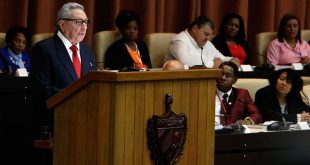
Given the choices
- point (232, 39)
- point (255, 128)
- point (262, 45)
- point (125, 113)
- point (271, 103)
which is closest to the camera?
point (125, 113)

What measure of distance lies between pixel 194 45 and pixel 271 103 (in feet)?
4.73

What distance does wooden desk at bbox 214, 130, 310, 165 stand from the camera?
15.2ft

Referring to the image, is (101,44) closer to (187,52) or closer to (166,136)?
(187,52)

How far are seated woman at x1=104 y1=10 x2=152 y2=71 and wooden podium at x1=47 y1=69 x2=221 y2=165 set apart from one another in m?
3.53

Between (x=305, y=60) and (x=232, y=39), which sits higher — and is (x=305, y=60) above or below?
below

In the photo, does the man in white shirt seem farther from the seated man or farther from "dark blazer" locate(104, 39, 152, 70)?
the seated man

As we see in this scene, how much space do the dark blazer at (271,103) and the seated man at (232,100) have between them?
0.32 ft

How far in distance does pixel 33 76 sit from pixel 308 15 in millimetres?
5828

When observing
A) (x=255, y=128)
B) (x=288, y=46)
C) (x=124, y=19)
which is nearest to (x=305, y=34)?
(x=288, y=46)

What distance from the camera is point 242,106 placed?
5.88 m

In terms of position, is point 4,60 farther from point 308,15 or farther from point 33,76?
point 308,15

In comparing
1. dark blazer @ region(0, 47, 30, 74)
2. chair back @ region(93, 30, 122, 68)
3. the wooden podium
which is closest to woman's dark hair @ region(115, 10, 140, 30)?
chair back @ region(93, 30, 122, 68)

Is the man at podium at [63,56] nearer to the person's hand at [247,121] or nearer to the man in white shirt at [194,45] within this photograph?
the person's hand at [247,121]

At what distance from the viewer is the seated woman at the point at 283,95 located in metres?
6.11
